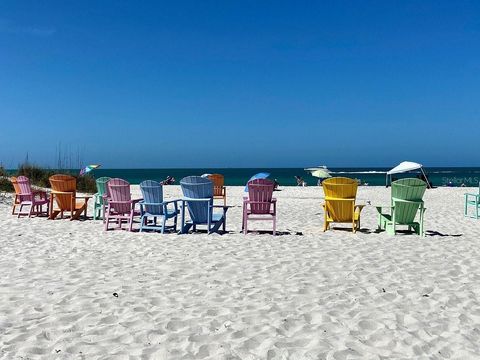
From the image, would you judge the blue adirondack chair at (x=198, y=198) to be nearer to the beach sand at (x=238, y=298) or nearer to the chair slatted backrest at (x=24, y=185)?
the beach sand at (x=238, y=298)

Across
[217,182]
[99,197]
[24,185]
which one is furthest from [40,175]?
[99,197]

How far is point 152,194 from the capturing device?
7965mm

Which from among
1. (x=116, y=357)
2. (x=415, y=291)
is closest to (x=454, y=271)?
(x=415, y=291)

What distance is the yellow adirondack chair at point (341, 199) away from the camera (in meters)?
7.98

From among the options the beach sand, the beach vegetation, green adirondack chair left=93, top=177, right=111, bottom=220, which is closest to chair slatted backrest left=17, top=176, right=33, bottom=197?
green adirondack chair left=93, top=177, right=111, bottom=220

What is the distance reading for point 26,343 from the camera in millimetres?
3025

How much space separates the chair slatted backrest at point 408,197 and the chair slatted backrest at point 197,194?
127 inches

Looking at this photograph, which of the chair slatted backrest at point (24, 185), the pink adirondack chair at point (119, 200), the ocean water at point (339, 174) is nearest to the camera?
the pink adirondack chair at point (119, 200)

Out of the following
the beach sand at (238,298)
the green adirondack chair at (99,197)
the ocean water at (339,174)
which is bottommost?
the ocean water at (339,174)

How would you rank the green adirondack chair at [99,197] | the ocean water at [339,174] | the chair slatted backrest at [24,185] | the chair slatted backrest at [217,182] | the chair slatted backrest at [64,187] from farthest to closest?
the ocean water at [339,174], the chair slatted backrest at [217,182], the chair slatted backrest at [24,185], the green adirondack chair at [99,197], the chair slatted backrest at [64,187]

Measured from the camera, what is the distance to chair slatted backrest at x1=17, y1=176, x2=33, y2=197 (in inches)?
396

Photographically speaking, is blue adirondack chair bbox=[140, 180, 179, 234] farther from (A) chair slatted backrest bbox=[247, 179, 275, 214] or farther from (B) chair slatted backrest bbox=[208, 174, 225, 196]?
(B) chair slatted backrest bbox=[208, 174, 225, 196]

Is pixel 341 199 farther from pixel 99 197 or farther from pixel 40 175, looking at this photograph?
pixel 40 175

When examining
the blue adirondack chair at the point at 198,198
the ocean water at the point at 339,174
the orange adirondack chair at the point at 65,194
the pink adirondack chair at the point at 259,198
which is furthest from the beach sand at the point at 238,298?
the ocean water at the point at 339,174
